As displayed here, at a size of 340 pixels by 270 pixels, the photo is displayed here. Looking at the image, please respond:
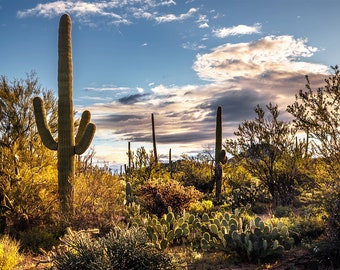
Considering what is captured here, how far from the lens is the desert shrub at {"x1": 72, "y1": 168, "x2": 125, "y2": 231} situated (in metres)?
11.8

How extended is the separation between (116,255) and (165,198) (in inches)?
317

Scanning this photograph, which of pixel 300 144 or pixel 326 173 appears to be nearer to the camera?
pixel 326 173

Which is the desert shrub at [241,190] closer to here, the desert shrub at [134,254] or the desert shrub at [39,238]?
the desert shrub at [39,238]

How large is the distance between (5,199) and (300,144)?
12406mm

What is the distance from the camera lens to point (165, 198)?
46.8 ft

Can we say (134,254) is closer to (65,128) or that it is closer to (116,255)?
(116,255)

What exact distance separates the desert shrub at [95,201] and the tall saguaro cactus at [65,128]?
468 millimetres

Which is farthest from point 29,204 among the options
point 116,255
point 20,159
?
point 116,255

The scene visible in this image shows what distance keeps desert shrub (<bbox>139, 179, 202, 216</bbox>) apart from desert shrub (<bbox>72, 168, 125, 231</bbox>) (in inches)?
38.5

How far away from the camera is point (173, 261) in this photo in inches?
257

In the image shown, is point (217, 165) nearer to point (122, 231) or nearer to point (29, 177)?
point (29, 177)

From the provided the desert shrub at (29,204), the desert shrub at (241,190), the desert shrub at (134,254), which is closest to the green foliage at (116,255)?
the desert shrub at (134,254)

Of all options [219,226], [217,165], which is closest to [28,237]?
[219,226]

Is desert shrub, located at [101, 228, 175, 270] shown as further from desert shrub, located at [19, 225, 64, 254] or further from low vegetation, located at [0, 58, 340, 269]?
desert shrub, located at [19, 225, 64, 254]
